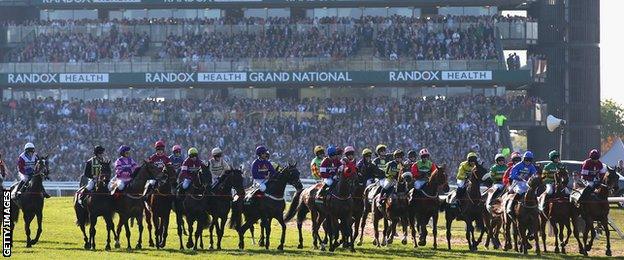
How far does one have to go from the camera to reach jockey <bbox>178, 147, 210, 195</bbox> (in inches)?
1162

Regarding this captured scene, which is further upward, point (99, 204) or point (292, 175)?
point (292, 175)

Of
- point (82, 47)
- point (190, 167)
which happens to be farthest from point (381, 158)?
point (82, 47)

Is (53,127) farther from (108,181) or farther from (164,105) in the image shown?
(108,181)

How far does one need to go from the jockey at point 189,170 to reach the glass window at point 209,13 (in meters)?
49.7

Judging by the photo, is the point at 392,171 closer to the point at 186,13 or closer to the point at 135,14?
the point at 186,13

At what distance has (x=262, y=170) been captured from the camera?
29.8 m

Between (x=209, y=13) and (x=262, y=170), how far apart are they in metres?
50.1

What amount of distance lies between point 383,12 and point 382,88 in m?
5.05

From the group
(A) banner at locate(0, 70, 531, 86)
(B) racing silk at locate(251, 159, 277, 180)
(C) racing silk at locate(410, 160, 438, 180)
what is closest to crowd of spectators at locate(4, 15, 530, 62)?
(A) banner at locate(0, 70, 531, 86)

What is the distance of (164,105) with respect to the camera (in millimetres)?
73312

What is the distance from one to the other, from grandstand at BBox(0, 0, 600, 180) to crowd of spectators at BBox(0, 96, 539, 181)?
121mm

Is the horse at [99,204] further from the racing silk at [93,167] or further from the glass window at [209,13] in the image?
the glass window at [209,13]

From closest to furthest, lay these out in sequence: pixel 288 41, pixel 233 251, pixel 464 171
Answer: pixel 233 251
pixel 464 171
pixel 288 41

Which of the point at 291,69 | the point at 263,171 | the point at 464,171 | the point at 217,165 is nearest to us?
the point at 263,171
